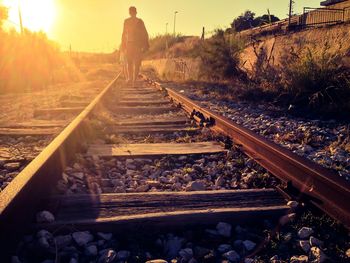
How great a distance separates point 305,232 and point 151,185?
124 cm

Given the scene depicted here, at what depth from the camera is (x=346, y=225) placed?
6.96 feet

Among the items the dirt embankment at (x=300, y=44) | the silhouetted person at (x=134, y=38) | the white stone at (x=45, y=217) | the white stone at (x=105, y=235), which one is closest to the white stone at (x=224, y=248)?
the white stone at (x=105, y=235)

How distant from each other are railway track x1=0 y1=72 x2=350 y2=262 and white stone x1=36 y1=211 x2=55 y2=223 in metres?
0.01

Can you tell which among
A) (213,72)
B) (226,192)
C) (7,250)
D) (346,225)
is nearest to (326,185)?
(346,225)

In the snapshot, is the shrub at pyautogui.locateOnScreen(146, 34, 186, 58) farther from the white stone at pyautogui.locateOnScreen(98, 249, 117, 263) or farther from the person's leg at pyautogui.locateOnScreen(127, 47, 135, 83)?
the white stone at pyautogui.locateOnScreen(98, 249, 117, 263)

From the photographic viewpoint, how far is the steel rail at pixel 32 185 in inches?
77.2

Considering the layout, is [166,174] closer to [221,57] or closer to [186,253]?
[186,253]

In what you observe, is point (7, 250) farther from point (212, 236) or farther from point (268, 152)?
point (268, 152)

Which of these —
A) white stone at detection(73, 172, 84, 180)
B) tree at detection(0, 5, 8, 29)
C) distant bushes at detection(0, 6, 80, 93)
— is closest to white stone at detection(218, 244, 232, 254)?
white stone at detection(73, 172, 84, 180)

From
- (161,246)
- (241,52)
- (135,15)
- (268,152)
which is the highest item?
(135,15)

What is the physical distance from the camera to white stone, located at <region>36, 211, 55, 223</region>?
2240mm

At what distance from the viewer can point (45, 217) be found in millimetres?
2250

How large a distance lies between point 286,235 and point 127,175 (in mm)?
1514

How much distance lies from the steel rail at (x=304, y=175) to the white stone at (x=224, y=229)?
1.84 feet
